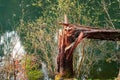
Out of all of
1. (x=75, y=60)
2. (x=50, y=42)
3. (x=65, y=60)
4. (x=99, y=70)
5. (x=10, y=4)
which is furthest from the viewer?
(x=10, y=4)

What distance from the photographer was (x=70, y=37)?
40.0ft

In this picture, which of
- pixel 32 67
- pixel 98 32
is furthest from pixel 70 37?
pixel 32 67

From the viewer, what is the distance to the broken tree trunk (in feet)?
38.2

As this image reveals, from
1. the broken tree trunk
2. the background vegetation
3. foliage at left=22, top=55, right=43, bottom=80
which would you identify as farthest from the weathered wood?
foliage at left=22, top=55, right=43, bottom=80

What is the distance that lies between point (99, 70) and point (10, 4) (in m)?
36.4

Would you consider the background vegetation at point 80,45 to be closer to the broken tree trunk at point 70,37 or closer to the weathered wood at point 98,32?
the broken tree trunk at point 70,37

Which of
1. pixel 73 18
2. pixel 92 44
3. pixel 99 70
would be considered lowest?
pixel 99 70

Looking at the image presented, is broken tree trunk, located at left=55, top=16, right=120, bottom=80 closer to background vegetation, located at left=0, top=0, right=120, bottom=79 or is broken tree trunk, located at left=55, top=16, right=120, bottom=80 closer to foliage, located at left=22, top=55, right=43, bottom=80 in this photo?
background vegetation, located at left=0, top=0, right=120, bottom=79

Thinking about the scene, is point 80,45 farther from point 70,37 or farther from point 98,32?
point 98,32

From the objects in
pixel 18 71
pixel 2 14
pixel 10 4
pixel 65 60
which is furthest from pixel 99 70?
pixel 10 4

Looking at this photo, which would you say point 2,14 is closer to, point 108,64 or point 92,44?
point 108,64

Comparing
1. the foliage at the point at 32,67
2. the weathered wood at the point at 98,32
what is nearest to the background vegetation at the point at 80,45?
the foliage at the point at 32,67

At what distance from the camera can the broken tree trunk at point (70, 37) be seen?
1163cm

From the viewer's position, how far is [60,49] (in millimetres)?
12492
